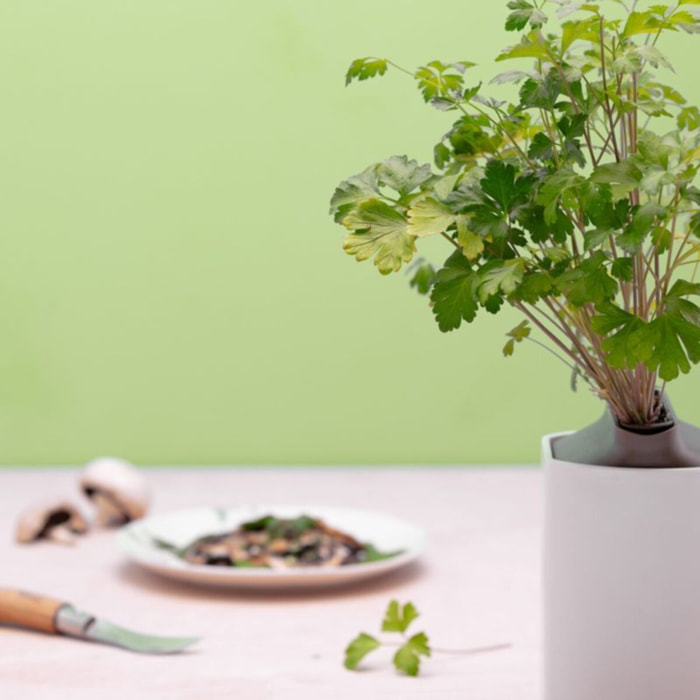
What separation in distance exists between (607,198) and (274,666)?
0.60 metres

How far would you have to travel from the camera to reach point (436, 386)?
2.36 meters

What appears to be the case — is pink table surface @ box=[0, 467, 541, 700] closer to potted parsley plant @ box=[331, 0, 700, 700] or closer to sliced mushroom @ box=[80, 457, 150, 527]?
sliced mushroom @ box=[80, 457, 150, 527]

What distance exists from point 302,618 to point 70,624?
0.25 meters

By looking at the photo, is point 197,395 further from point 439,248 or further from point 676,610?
point 676,610

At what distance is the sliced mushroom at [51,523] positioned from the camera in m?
1.60

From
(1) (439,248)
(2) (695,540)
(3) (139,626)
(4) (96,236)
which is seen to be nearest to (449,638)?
(3) (139,626)

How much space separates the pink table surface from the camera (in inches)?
40.6

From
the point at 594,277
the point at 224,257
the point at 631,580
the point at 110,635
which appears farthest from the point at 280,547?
the point at 224,257

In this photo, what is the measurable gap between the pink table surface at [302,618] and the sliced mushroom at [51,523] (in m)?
0.02

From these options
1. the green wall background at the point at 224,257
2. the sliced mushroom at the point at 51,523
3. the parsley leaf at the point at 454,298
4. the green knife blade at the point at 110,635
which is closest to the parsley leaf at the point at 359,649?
the green knife blade at the point at 110,635

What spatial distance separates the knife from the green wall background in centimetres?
119

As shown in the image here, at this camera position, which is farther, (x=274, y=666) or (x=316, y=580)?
(x=316, y=580)

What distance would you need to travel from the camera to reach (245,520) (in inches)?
61.4

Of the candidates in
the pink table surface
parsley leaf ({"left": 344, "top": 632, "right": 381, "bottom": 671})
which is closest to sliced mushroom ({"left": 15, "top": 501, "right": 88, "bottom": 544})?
the pink table surface
